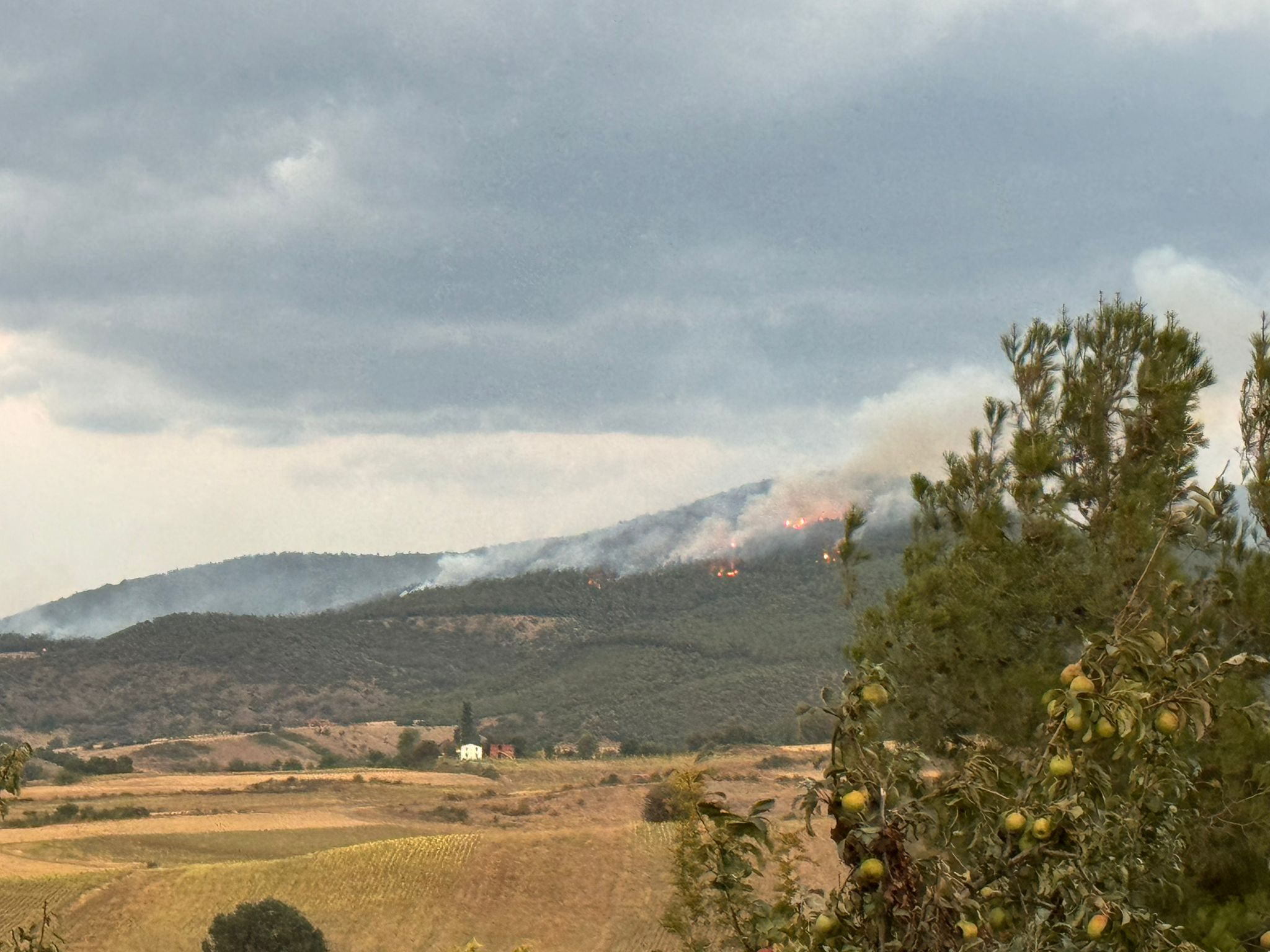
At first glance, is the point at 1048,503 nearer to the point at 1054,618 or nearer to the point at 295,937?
the point at 1054,618

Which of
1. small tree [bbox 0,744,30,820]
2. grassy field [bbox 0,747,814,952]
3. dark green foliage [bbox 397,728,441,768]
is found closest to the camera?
small tree [bbox 0,744,30,820]

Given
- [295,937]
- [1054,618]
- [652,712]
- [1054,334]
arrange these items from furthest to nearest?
[652,712] < [295,937] < [1054,334] < [1054,618]

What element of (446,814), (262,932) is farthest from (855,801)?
(446,814)

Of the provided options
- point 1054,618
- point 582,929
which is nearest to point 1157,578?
point 1054,618

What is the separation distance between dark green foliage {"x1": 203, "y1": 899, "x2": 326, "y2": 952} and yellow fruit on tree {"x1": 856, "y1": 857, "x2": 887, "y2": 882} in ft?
153

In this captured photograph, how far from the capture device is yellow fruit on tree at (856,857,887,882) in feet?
15.7

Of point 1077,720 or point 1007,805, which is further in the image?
point 1007,805

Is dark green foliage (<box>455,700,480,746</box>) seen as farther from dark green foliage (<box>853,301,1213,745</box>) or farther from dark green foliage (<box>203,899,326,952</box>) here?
dark green foliage (<box>853,301,1213,745</box>)

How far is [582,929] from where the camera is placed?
5647 cm

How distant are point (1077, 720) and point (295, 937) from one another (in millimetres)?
47505

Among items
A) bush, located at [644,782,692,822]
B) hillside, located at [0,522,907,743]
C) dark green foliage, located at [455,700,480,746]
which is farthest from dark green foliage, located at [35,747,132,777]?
bush, located at [644,782,692,822]

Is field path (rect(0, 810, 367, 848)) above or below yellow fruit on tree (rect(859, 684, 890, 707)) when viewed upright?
below

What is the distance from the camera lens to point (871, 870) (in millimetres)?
4781

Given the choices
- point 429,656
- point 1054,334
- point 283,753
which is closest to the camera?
point 1054,334
